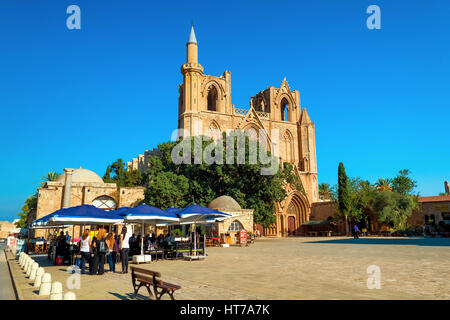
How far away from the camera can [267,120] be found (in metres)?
56.8

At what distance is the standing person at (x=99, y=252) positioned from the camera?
1107cm

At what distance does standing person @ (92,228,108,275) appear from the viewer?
1107 centimetres

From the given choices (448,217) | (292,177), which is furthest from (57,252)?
(448,217)

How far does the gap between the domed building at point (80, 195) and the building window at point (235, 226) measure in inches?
469

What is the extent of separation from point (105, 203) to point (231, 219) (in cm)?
1544

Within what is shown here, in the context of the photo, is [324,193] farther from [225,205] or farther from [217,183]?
[225,205]

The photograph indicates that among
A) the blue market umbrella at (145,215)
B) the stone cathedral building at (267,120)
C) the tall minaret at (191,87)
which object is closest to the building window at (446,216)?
the stone cathedral building at (267,120)

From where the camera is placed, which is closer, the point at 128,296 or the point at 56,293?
the point at 56,293

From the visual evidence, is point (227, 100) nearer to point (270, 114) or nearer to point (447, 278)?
point (270, 114)

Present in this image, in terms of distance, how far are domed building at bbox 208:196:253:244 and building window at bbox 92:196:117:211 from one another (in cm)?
1266

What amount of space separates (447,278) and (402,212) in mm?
31585

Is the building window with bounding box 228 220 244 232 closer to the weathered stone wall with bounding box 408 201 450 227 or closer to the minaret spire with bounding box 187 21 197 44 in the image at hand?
the weathered stone wall with bounding box 408 201 450 227

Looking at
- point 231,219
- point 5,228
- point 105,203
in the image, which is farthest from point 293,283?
point 5,228

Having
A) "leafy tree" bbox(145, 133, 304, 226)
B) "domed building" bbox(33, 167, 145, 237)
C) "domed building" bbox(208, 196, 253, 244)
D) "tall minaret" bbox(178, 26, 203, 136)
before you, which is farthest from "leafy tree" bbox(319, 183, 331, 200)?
"domed building" bbox(33, 167, 145, 237)
